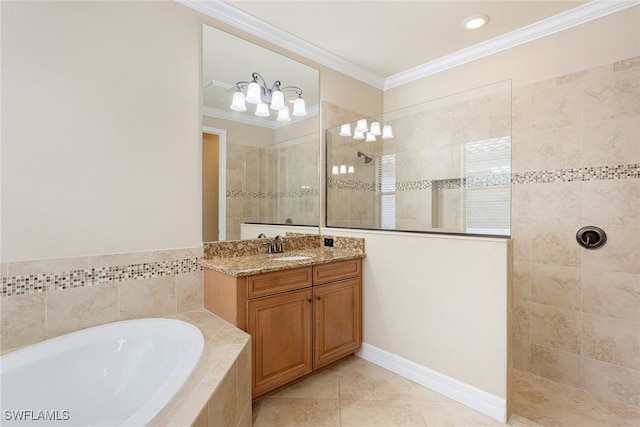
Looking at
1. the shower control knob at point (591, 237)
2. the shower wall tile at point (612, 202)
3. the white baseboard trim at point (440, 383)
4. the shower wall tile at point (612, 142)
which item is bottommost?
the white baseboard trim at point (440, 383)

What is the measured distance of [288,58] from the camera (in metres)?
2.59

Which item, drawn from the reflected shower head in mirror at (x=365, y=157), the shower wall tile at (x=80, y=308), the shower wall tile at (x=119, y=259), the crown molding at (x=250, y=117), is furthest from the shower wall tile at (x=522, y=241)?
the shower wall tile at (x=80, y=308)

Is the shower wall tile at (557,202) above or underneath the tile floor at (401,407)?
above

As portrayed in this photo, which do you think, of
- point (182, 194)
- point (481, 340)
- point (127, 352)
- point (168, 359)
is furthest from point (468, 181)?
point (127, 352)

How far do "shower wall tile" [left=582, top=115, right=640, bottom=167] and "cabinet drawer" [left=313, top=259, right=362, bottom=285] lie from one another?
1.76 metres

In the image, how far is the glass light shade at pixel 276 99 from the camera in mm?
2506

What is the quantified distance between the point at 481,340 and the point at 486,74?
85.9 inches

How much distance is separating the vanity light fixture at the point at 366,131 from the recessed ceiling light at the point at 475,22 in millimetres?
928

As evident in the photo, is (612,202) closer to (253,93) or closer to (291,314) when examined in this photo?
(291,314)

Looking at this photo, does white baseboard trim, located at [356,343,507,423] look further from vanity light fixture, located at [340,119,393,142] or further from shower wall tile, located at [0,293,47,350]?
shower wall tile, located at [0,293,47,350]

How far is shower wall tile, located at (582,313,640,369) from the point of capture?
6.31 ft

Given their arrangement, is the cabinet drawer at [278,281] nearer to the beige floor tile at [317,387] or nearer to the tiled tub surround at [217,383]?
the tiled tub surround at [217,383]

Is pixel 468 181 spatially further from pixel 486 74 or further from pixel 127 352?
pixel 127 352

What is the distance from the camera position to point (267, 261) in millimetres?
2107
